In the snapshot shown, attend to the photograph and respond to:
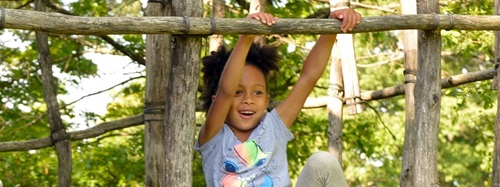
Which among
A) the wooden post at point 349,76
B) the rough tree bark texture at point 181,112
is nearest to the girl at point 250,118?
the rough tree bark texture at point 181,112

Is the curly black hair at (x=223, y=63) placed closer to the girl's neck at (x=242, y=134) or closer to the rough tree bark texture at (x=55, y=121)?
the girl's neck at (x=242, y=134)

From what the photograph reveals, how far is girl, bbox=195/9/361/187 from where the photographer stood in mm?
4781

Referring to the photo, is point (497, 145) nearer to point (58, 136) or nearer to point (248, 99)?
point (248, 99)

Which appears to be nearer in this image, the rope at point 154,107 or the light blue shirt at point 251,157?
the light blue shirt at point 251,157

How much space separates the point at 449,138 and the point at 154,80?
14.6 metres

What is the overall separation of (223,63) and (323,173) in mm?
950

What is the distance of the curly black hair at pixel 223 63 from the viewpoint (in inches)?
198

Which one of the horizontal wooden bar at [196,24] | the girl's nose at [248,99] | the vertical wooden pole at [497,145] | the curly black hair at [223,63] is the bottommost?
the vertical wooden pole at [497,145]

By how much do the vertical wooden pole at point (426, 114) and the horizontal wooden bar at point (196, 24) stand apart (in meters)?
0.26

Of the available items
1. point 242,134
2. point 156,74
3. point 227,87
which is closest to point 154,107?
point 156,74

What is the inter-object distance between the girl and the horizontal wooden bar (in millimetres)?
56

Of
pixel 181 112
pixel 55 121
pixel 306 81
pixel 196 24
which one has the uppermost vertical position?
pixel 196 24

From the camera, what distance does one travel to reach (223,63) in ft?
16.8

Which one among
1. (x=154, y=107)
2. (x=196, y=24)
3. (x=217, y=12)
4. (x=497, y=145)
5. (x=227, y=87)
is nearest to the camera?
(x=227, y=87)
